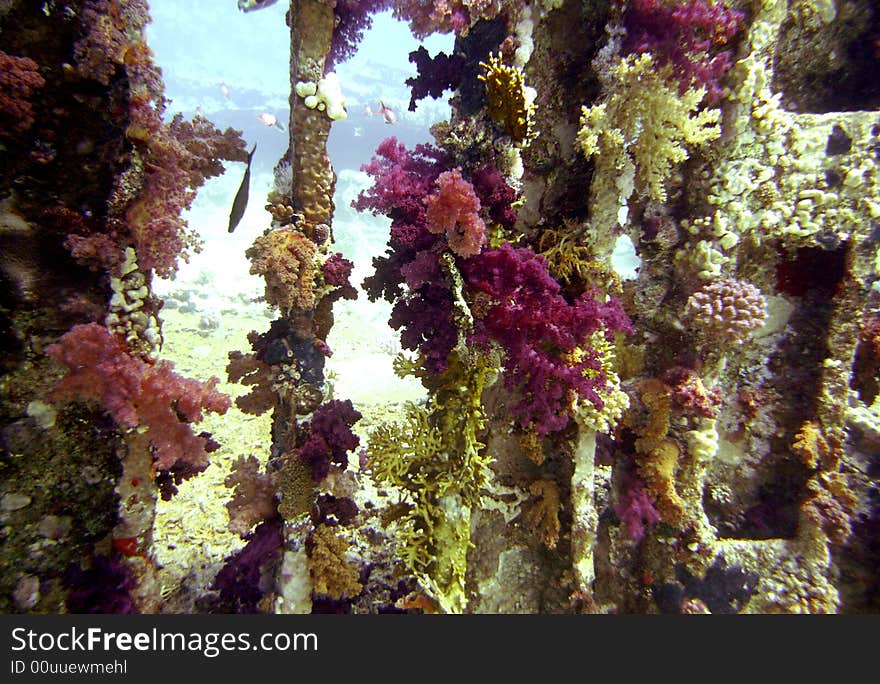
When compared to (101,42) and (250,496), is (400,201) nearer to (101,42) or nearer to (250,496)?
(101,42)

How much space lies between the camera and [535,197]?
3.82 meters

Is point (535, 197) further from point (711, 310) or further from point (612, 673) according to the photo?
point (612, 673)

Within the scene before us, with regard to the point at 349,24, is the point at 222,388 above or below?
below

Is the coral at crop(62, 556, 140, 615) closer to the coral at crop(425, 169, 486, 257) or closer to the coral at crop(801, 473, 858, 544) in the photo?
the coral at crop(425, 169, 486, 257)

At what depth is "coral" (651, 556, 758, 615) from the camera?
3801 millimetres

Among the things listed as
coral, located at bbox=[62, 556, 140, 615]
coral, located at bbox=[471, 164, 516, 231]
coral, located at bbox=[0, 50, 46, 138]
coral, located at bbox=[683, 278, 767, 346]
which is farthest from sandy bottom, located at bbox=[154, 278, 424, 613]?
coral, located at bbox=[683, 278, 767, 346]

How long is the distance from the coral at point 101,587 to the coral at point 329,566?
47.1 inches

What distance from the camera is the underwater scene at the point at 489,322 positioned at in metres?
2.63

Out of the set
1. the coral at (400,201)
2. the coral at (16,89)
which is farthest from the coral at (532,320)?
the coral at (16,89)

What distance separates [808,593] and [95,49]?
673 centimetres

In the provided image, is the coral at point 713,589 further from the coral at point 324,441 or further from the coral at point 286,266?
the coral at point 286,266

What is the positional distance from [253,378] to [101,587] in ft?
5.36

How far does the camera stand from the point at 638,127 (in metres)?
3.31

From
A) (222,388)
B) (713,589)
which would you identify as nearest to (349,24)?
(713,589)
